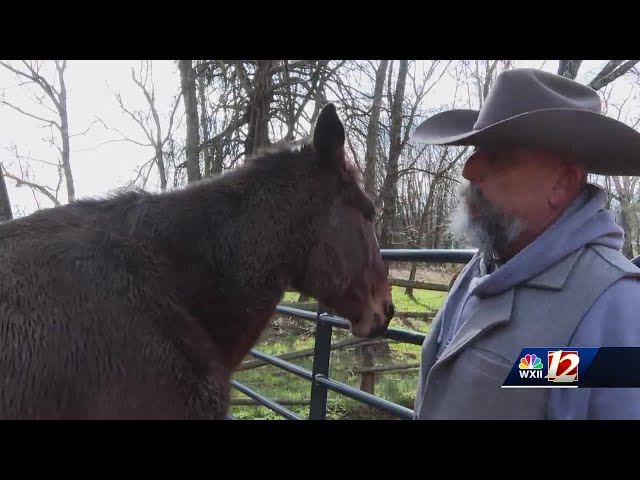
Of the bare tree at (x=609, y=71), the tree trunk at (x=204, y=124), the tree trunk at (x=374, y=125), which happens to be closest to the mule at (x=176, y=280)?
the bare tree at (x=609, y=71)

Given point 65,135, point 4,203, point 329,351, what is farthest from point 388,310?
point 65,135

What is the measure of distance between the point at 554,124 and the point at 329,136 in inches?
48.5

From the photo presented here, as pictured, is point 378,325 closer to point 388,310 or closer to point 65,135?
point 388,310

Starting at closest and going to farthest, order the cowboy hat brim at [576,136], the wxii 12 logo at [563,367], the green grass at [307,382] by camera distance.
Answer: the wxii 12 logo at [563,367]
the cowboy hat brim at [576,136]
the green grass at [307,382]

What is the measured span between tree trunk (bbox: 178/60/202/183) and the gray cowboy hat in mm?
7266

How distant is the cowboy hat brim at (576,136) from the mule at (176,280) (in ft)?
3.28

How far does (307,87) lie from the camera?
916 centimetres

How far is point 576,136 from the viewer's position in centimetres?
162

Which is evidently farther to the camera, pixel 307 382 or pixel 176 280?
pixel 307 382

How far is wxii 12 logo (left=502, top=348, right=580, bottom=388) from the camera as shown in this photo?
1.37 meters

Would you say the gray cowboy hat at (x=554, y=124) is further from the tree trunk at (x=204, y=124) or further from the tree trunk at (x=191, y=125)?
the tree trunk at (x=204, y=124)

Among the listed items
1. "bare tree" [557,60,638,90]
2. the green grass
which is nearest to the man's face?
"bare tree" [557,60,638,90]

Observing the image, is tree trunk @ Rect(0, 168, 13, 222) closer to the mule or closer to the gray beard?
the mule

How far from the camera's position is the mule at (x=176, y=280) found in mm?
1735
